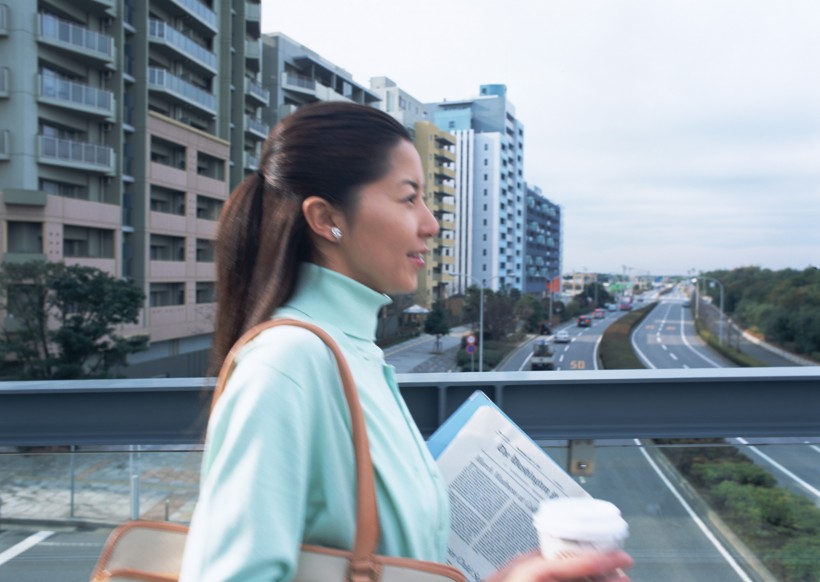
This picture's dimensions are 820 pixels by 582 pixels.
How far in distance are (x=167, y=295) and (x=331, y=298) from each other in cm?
2392

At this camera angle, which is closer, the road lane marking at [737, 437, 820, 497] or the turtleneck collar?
the turtleneck collar

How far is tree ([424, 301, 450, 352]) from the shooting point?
383 inches

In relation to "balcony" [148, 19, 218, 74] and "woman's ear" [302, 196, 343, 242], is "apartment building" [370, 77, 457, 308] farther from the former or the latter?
"woman's ear" [302, 196, 343, 242]

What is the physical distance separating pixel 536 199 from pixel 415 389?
55.9 m

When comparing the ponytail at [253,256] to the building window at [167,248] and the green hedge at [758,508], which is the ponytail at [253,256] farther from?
the building window at [167,248]

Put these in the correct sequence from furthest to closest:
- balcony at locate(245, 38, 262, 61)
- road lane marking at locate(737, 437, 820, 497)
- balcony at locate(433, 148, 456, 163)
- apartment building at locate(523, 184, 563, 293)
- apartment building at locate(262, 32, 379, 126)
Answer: apartment building at locate(523, 184, 563, 293) < apartment building at locate(262, 32, 379, 126) < balcony at locate(245, 38, 262, 61) < balcony at locate(433, 148, 456, 163) < road lane marking at locate(737, 437, 820, 497)

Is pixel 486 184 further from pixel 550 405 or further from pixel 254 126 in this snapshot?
pixel 550 405

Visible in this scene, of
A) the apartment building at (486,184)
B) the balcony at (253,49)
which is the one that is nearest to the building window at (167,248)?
the balcony at (253,49)

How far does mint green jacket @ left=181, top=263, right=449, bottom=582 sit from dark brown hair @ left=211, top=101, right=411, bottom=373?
0.05 m

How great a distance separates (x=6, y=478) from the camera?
207 centimetres

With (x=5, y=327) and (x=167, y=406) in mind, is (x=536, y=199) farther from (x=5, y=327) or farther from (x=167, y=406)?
(x=167, y=406)

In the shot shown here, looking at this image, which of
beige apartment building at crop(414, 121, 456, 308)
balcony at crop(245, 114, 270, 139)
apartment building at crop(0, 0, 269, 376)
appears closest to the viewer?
beige apartment building at crop(414, 121, 456, 308)

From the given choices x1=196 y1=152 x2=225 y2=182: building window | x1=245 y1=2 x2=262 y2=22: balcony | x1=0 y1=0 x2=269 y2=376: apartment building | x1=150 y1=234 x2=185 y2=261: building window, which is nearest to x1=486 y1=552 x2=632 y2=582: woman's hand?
x1=0 y1=0 x2=269 y2=376: apartment building

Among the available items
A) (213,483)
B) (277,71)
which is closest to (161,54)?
(277,71)
